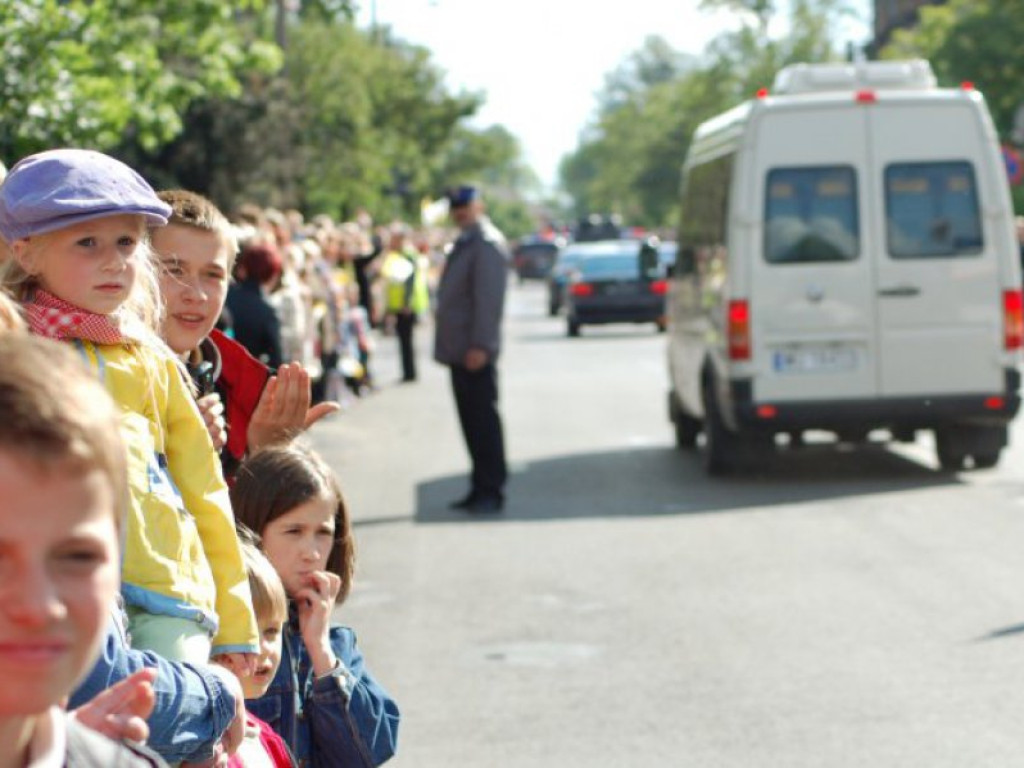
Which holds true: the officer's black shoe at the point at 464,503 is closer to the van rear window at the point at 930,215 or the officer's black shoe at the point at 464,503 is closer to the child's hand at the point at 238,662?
the van rear window at the point at 930,215

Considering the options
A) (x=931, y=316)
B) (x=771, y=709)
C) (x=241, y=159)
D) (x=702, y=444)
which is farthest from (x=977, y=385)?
(x=241, y=159)

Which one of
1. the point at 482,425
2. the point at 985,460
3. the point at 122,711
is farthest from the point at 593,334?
the point at 122,711

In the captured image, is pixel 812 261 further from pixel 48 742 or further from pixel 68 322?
pixel 48 742

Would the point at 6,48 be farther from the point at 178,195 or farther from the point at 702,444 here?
the point at 178,195

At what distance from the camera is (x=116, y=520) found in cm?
215

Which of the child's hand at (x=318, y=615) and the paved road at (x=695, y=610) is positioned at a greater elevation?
the child's hand at (x=318, y=615)

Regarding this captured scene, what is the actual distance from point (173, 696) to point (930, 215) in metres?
12.2

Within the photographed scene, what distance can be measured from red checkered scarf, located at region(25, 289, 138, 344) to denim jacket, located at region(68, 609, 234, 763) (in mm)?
538

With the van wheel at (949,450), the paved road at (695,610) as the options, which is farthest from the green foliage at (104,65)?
the van wheel at (949,450)

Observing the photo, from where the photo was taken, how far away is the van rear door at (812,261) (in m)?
14.8

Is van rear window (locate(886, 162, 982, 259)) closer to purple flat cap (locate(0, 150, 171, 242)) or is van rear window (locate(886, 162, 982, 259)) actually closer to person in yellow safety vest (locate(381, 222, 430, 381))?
purple flat cap (locate(0, 150, 171, 242))

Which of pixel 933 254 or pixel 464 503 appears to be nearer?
pixel 464 503

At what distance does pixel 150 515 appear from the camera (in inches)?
144

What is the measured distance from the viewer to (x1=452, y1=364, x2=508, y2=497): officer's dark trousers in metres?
13.8
